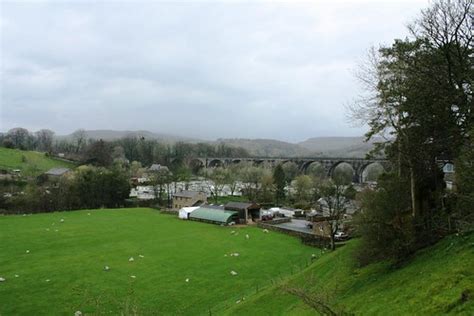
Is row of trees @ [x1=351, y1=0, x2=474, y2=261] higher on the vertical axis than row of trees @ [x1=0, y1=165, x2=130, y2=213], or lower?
higher

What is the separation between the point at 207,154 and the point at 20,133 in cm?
7832

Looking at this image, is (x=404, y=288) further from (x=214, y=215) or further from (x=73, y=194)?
(x=73, y=194)

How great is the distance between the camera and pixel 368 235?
15945mm

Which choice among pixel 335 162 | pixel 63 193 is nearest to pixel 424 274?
pixel 63 193

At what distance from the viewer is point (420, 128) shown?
16656 mm

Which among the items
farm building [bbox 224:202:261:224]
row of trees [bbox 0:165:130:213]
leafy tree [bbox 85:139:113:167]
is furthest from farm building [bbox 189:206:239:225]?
leafy tree [bbox 85:139:113:167]

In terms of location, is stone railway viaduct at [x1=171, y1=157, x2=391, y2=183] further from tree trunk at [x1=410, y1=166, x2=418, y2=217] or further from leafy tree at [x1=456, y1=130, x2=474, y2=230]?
leafy tree at [x1=456, y1=130, x2=474, y2=230]

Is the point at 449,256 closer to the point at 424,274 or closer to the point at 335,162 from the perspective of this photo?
the point at 424,274

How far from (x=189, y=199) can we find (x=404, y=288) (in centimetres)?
4977

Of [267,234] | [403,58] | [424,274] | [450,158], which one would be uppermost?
[403,58]

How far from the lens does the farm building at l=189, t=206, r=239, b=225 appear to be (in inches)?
1876

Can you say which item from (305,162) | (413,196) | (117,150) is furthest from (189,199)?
(117,150)

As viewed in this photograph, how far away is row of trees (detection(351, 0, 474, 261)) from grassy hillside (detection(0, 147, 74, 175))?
87.6 meters

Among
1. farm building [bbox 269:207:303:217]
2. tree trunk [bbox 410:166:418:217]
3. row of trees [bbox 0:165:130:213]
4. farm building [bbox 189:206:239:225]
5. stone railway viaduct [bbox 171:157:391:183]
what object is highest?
tree trunk [bbox 410:166:418:217]
